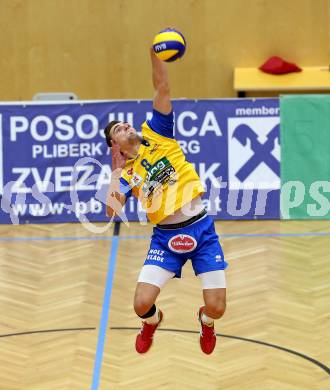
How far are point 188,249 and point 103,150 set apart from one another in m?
6.52

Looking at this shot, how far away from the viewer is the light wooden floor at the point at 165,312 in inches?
386

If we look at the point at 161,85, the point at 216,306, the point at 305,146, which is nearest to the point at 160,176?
the point at 161,85

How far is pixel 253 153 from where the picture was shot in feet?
49.7

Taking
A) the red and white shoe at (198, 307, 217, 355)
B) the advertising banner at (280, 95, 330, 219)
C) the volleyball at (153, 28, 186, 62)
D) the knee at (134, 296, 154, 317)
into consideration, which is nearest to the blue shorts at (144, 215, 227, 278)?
the knee at (134, 296, 154, 317)

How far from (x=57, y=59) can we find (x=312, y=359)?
10.5 metres

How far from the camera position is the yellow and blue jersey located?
8.87m

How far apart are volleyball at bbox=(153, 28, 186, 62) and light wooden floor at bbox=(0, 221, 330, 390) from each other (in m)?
3.48

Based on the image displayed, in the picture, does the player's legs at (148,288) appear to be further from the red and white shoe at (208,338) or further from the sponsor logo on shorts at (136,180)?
the sponsor logo on shorts at (136,180)

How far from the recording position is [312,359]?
33.0ft

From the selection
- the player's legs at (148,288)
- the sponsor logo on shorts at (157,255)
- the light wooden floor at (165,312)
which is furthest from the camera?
the light wooden floor at (165,312)

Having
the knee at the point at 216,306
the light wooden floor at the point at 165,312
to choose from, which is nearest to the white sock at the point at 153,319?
the knee at the point at 216,306

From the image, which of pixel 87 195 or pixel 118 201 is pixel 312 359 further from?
pixel 87 195

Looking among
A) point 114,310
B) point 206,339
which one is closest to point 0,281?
point 114,310

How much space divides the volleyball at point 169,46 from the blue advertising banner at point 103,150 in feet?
22.0
